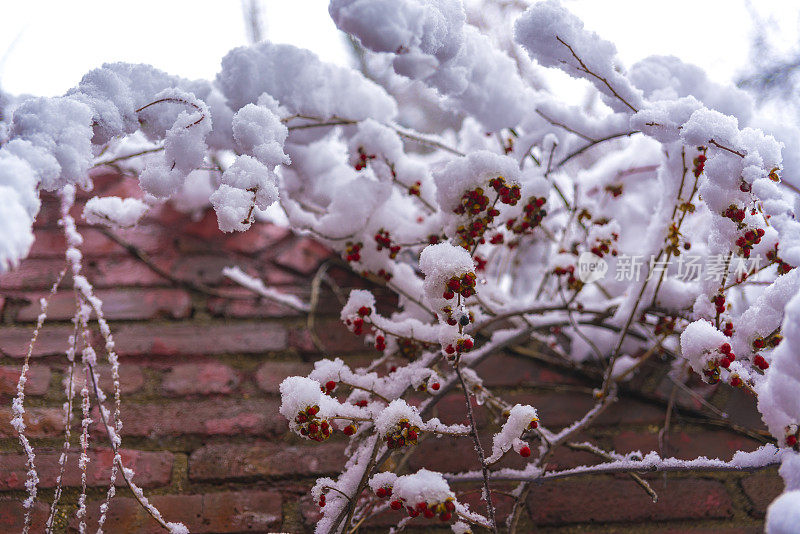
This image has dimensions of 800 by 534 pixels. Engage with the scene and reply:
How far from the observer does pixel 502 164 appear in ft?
2.03

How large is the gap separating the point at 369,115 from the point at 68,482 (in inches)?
26.3

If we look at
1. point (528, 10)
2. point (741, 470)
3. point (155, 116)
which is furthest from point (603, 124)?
point (155, 116)

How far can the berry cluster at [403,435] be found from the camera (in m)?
0.51

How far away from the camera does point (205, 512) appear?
76cm

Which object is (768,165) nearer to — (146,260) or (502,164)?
(502,164)

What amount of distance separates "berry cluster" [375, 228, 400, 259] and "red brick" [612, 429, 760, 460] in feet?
1.57

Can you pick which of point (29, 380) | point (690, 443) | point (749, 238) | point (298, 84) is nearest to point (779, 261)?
point (749, 238)

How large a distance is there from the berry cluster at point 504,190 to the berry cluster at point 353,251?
24 centimetres

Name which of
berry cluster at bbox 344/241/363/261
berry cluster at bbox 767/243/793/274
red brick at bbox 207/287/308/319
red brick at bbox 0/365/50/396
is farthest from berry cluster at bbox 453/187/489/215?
red brick at bbox 0/365/50/396

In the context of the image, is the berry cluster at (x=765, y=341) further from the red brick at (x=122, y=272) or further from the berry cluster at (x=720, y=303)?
the red brick at (x=122, y=272)

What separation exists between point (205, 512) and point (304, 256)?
537mm

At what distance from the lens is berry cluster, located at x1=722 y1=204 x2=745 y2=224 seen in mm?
555

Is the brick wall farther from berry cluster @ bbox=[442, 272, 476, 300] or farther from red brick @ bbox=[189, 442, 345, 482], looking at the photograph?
berry cluster @ bbox=[442, 272, 476, 300]

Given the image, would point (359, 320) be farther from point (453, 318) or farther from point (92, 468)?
point (92, 468)
